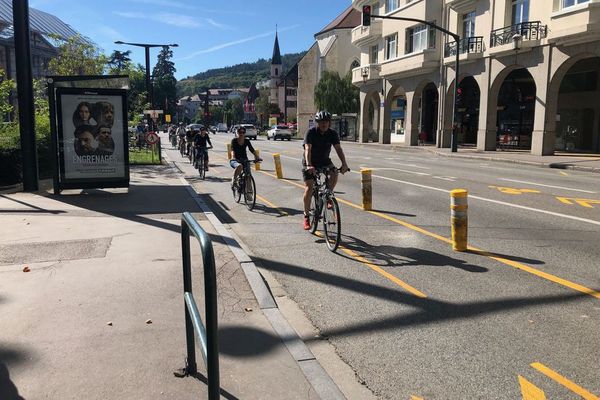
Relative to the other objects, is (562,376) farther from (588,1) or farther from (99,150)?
(588,1)

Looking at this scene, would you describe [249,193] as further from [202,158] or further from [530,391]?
[530,391]

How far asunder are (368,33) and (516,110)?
16142mm

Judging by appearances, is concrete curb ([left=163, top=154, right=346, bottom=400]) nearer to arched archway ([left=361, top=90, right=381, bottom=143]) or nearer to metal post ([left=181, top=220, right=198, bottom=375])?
metal post ([left=181, top=220, right=198, bottom=375])

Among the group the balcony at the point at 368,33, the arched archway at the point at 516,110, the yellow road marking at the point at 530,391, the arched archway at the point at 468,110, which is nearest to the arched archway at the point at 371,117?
the balcony at the point at 368,33

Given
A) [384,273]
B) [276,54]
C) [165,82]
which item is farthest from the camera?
[276,54]

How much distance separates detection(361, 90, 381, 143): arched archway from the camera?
52844 millimetres

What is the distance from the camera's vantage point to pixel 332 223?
7.62 m

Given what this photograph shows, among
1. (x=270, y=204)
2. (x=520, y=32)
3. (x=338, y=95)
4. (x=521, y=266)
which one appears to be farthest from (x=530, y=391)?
(x=338, y=95)

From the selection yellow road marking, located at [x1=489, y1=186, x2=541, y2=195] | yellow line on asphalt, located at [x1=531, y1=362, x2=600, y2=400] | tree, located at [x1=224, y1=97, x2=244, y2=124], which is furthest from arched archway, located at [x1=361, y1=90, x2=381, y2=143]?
tree, located at [x1=224, y1=97, x2=244, y2=124]

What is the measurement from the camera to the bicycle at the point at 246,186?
11555 millimetres

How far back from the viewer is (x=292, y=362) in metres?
3.93

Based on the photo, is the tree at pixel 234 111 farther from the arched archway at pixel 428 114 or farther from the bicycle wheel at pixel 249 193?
the bicycle wheel at pixel 249 193

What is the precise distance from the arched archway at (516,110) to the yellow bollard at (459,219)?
1280 inches

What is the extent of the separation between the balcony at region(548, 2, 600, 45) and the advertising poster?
21.7 meters
